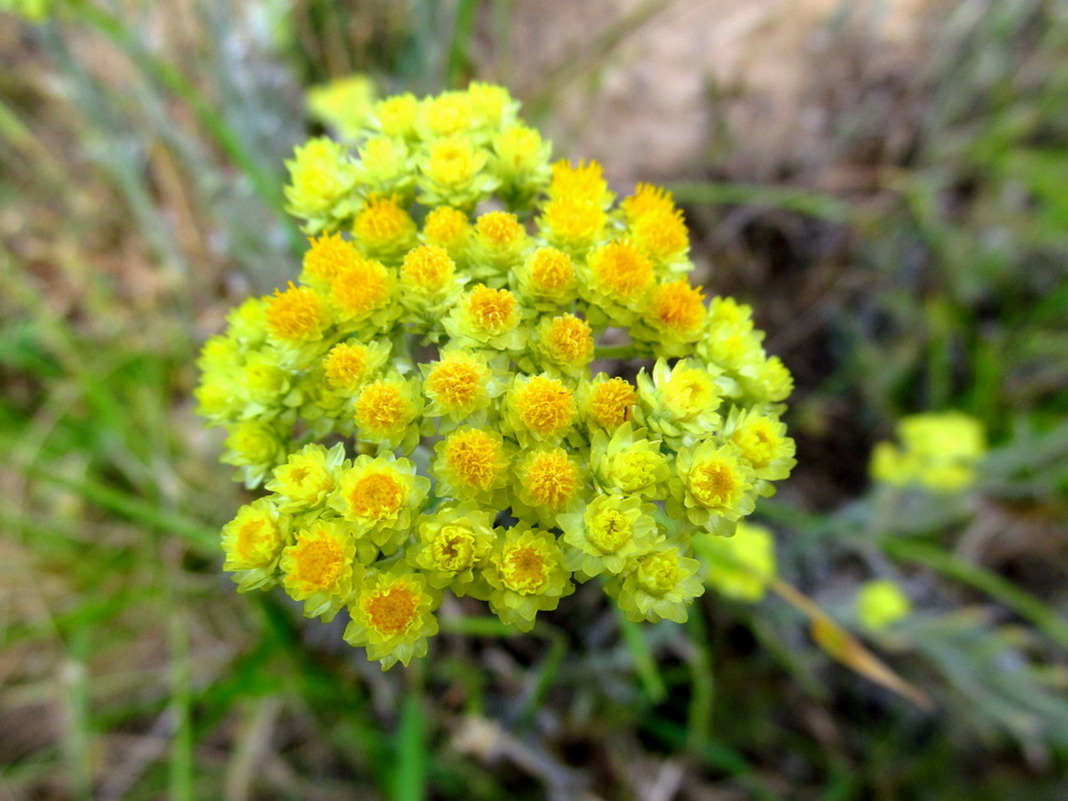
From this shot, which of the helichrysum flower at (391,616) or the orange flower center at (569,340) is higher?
the orange flower center at (569,340)

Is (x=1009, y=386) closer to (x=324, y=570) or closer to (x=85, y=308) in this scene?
(x=324, y=570)

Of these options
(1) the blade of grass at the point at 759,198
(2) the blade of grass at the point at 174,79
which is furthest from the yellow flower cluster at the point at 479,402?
(1) the blade of grass at the point at 759,198

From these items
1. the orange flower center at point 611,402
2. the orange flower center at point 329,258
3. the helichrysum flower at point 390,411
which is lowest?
the orange flower center at point 611,402

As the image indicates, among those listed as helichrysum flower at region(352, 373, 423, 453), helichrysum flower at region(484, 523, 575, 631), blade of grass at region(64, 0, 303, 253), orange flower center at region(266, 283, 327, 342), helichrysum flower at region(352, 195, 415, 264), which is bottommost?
helichrysum flower at region(484, 523, 575, 631)

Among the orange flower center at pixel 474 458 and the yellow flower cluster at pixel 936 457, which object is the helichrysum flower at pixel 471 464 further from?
the yellow flower cluster at pixel 936 457

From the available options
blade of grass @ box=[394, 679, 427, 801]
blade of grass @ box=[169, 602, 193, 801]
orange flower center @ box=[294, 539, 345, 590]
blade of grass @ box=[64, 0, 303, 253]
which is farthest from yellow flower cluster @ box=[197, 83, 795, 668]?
blade of grass @ box=[169, 602, 193, 801]

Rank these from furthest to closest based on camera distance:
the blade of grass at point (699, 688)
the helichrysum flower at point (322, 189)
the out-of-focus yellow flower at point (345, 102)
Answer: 1. the out-of-focus yellow flower at point (345, 102)
2. the blade of grass at point (699, 688)
3. the helichrysum flower at point (322, 189)

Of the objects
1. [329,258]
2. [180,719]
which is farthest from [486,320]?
[180,719]

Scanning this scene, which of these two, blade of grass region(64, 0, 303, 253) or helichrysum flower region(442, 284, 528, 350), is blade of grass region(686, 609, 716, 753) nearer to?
helichrysum flower region(442, 284, 528, 350)
